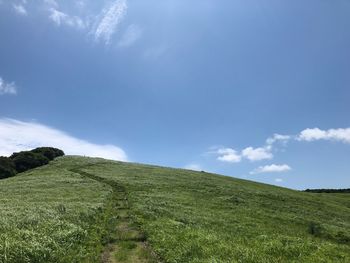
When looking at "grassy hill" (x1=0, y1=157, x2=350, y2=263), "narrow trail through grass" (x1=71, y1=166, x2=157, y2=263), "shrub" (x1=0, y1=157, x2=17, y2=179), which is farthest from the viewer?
"shrub" (x1=0, y1=157, x2=17, y2=179)

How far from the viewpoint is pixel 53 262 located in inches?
728

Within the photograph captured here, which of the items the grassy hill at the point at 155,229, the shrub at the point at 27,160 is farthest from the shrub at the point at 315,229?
the shrub at the point at 27,160

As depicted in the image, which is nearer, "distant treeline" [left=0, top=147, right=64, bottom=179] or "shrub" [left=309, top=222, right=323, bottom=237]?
"shrub" [left=309, top=222, right=323, bottom=237]

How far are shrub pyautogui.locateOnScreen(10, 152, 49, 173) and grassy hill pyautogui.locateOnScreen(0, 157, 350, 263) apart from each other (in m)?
33.6

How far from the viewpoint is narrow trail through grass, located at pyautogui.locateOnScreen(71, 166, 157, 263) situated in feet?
67.7

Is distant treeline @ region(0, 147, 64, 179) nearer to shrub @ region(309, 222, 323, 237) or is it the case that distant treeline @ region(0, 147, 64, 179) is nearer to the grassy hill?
the grassy hill

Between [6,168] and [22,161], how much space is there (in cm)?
823

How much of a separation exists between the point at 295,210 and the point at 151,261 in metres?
36.6

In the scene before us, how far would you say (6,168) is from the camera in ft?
265

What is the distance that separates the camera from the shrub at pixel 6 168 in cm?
7941

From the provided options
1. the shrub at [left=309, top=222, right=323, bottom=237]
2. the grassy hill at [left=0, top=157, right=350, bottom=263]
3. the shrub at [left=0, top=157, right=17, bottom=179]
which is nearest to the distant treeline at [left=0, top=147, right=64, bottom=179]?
the shrub at [left=0, top=157, right=17, bottom=179]

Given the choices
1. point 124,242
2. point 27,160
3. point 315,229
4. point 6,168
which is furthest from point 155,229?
point 27,160

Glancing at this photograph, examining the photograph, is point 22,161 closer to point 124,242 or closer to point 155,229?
point 155,229

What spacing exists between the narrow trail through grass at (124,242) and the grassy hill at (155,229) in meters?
0.06
